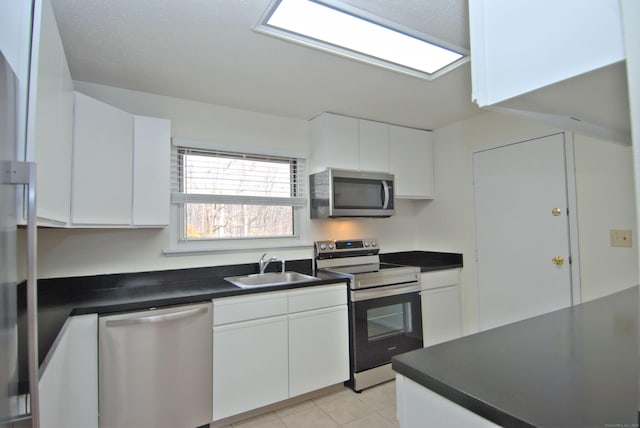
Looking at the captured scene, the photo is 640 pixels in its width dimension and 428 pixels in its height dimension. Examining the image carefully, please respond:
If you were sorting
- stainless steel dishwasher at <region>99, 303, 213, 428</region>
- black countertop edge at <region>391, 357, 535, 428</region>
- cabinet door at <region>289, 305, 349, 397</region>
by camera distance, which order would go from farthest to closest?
cabinet door at <region>289, 305, 349, 397</region>, stainless steel dishwasher at <region>99, 303, 213, 428</region>, black countertop edge at <region>391, 357, 535, 428</region>

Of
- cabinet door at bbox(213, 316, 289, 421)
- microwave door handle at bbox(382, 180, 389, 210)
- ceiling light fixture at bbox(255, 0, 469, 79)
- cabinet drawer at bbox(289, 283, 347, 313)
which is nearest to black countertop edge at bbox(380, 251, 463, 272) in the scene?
microwave door handle at bbox(382, 180, 389, 210)

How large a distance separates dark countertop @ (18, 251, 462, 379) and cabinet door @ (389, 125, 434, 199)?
4.53 ft

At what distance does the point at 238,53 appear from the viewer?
186 centimetres

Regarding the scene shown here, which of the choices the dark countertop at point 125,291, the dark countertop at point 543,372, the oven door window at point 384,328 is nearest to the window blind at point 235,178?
the dark countertop at point 125,291

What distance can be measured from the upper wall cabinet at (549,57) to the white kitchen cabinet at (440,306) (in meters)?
2.46

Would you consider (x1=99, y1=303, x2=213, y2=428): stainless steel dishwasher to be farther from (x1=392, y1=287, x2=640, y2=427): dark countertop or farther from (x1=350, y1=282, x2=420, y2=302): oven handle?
(x1=392, y1=287, x2=640, y2=427): dark countertop

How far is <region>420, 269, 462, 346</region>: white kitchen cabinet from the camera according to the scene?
2.94m

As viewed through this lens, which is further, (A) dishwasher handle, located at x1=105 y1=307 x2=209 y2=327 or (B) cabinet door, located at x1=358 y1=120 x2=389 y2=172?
(B) cabinet door, located at x1=358 y1=120 x2=389 y2=172

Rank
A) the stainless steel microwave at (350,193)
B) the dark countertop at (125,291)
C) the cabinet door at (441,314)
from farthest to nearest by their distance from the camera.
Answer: the cabinet door at (441,314)
the stainless steel microwave at (350,193)
the dark countertop at (125,291)

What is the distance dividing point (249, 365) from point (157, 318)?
666 millimetres

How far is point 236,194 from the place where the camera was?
271cm

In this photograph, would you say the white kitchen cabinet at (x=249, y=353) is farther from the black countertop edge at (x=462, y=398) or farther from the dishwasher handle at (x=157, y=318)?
the black countertop edge at (x=462, y=398)

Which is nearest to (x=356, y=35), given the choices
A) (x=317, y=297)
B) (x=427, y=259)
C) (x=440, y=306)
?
(x=317, y=297)

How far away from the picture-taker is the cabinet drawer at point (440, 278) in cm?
295
